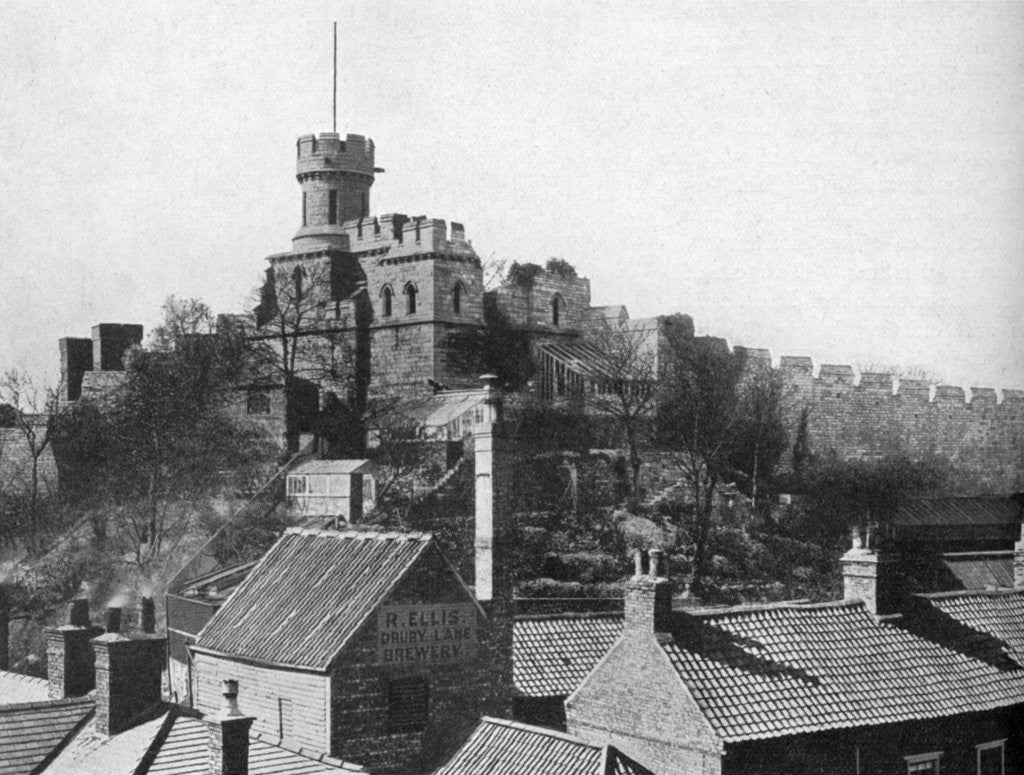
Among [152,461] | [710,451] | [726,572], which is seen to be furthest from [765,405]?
[152,461]

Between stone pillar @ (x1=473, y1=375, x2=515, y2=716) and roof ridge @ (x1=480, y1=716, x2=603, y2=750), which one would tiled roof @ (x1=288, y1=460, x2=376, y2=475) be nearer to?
stone pillar @ (x1=473, y1=375, x2=515, y2=716)

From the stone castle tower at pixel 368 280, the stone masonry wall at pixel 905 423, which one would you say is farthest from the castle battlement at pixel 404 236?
the stone masonry wall at pixel 905 423

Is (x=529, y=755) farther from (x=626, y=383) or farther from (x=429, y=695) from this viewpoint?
(x=626, y=383)

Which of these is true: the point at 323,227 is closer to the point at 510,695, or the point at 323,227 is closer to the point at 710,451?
the point at 710,451

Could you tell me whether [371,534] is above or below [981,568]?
above

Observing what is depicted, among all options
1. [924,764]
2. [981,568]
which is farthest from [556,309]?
[924,764]
